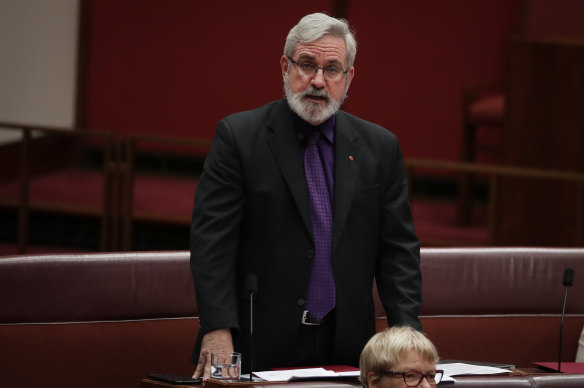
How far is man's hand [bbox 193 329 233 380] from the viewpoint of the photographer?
105 inches

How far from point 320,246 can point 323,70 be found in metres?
0.46

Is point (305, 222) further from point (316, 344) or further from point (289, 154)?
point (316, 344)

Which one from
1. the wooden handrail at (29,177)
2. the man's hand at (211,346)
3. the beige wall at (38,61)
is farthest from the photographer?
the beige wall at (38,61)

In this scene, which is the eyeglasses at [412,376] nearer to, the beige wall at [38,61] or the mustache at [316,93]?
the mustache at [316,93]

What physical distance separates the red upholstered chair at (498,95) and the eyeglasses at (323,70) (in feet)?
11.7

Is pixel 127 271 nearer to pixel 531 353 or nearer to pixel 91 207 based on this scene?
pixel 531 353

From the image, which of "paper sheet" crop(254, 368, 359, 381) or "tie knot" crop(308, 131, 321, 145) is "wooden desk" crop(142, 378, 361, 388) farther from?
"tie knot" crop(308, 131, 321, 145)

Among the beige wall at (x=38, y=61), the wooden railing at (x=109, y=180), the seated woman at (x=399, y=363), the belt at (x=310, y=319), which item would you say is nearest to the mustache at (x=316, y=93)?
the belt at (x=310, y=319)

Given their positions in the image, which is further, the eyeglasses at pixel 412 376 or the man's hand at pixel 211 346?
the man's hand at pixel 211 346

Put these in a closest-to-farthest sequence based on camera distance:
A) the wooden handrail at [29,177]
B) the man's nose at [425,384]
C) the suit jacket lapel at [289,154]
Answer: the man's nose at [425,384], the suit jacket lapel at [289,154], the wooden handrail at [29,177]

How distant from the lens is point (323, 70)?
272 centimetres

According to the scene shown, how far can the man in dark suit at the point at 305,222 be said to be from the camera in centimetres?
273

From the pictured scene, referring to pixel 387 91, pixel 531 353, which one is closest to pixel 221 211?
pixel 531 353

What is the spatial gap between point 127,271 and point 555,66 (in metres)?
2.78
